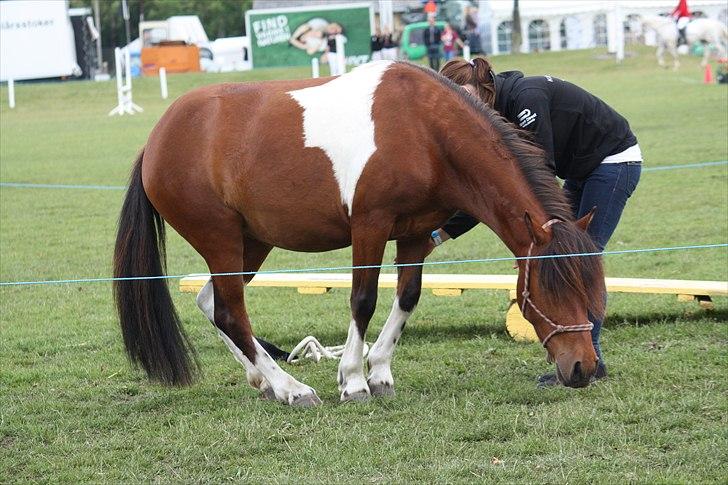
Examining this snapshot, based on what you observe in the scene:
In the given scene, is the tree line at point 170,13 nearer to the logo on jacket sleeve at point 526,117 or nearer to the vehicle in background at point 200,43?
the vehicle in background at point 200,43

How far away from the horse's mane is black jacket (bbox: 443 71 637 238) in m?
0.25

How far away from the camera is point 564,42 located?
4675cm

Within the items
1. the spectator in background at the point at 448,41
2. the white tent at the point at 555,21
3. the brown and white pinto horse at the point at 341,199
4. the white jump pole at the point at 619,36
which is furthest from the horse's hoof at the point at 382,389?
the white tent at the point at 555,21

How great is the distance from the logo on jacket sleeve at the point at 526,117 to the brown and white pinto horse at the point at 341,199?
186 millimetres

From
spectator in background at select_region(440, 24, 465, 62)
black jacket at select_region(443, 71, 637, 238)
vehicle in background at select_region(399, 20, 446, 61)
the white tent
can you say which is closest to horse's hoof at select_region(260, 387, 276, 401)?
black jacket at select_region(443, 71, 637, 238)

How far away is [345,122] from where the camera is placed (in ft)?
18.8

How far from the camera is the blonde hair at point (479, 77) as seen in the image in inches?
233

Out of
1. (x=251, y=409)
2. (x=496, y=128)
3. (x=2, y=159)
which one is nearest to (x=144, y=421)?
(x=251, y=409)

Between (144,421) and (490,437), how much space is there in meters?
1.87

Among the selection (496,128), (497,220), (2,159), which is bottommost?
(2,159)

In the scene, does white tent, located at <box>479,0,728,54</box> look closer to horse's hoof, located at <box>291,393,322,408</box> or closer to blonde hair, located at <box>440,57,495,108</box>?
blonde hair, located at <box>440,57,495,108</box>

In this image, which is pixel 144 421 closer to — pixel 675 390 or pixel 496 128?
pixel 496 128

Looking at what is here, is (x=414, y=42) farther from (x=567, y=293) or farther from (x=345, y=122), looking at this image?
(x=567, y=293)

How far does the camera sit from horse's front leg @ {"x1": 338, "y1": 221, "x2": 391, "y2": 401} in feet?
18.7
